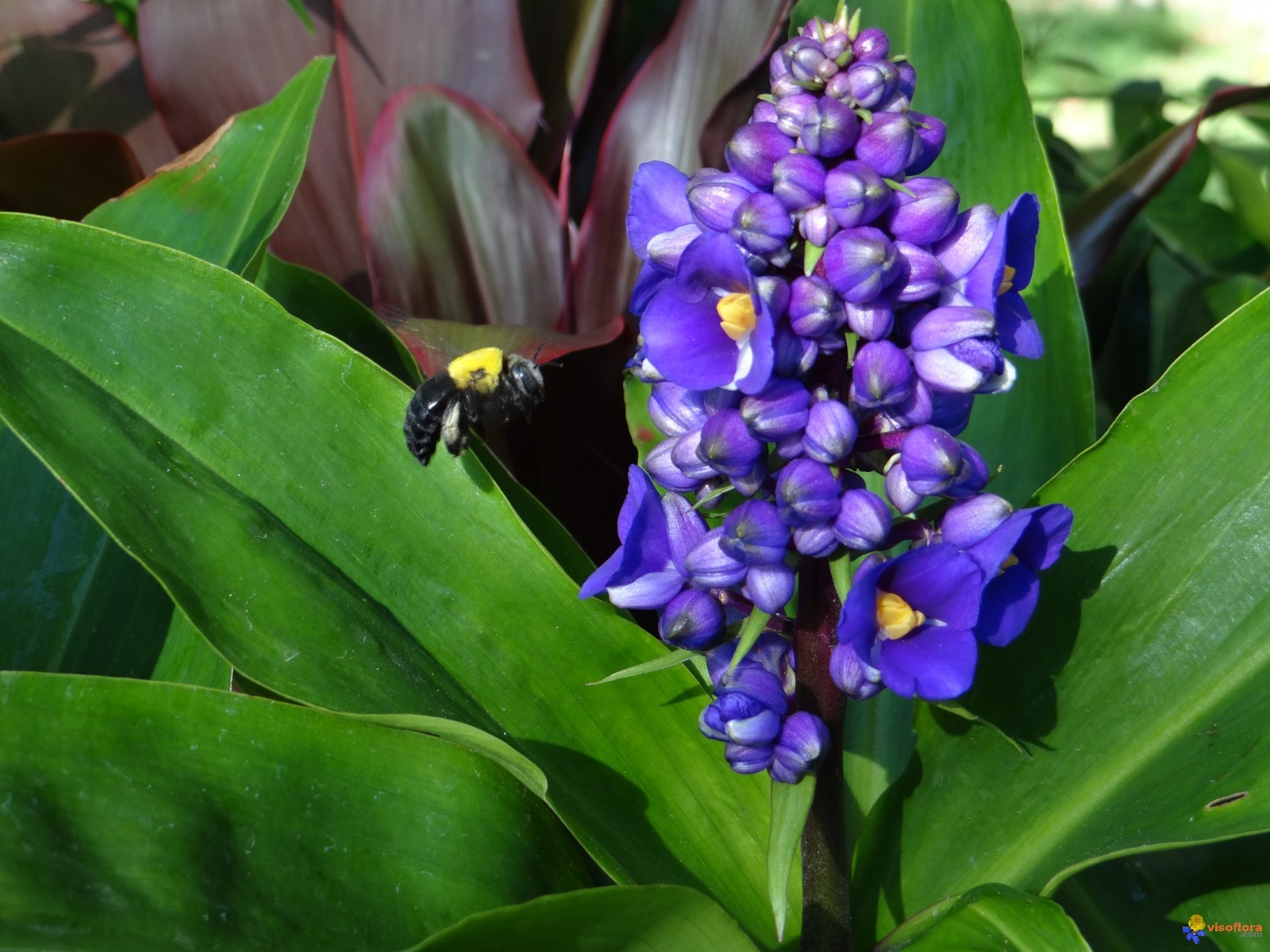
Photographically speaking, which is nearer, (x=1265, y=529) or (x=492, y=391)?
(x=1265, y=529)

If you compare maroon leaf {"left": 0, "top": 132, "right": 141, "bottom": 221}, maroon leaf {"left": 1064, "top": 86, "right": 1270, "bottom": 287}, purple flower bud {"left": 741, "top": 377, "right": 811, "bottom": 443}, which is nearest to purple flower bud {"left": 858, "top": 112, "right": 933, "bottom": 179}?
purple flower bud {"left": 741, "top": 377, "right": 811, "bottom": 443}

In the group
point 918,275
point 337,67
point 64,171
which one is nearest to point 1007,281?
A: point 918,275

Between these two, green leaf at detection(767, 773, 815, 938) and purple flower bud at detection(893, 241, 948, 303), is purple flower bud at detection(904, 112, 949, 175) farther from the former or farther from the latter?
green leaf at detection(767, 773, 815, 938)

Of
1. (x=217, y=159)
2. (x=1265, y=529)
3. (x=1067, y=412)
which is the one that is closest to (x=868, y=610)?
(x=1265, y=529)

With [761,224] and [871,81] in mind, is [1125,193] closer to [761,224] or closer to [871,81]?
[871,81]

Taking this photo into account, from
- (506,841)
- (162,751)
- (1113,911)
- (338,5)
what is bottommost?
(1113,911)

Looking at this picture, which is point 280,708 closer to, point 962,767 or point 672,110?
point 962,767

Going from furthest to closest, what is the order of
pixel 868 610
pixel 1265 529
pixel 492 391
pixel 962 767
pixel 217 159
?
pixel 217 159 < pixel 492 391 < pixel 962 767 < pixel 1265 529 < pixel 868 610
